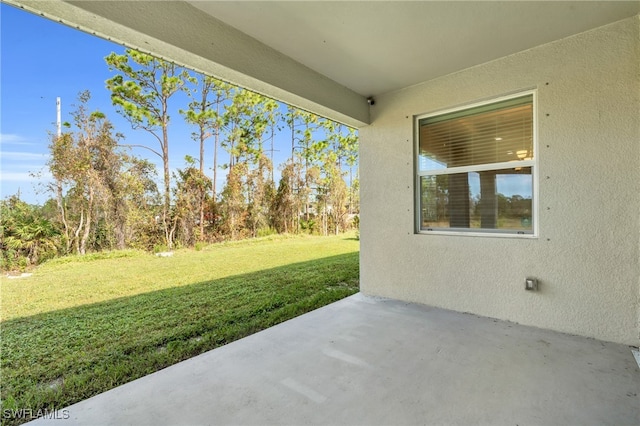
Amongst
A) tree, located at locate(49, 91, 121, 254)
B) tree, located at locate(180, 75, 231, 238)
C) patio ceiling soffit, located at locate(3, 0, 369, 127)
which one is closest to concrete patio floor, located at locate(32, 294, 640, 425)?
patio ceiling soffit, located at locate(3, 0, 369, 127)

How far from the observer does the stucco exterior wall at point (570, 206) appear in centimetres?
224

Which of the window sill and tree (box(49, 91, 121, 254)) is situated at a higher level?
tree (box(49, 91, 121, 254))

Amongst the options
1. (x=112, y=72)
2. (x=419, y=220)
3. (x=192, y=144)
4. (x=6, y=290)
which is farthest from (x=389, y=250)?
(x=112, y=72)

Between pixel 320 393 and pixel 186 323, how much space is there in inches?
77.6

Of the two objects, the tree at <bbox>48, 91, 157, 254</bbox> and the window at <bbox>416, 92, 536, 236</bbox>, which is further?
the tree at <bbox>48, 91, 157, 254</bbox>

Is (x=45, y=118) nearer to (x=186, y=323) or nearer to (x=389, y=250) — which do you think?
(x=186, y=323)

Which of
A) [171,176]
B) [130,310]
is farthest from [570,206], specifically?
[171,176]

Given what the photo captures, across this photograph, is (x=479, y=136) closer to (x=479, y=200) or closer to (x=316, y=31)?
(x=479, y=200)

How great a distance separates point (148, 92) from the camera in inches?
240

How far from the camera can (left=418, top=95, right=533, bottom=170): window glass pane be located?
277cm

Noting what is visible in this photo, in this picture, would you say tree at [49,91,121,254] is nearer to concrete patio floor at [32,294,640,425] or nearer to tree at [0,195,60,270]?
tree at [0,195,60,270]

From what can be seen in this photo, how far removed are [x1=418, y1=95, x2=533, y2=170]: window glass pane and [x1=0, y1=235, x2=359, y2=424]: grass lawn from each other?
2260 mm

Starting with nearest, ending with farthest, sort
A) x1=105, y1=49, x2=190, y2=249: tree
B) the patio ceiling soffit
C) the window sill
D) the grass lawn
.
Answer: the patio ceiling soffit → the grass lawn → the window sill → x1=105, y1=49, x2=190, y2=249: tree

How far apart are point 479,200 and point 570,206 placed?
0.75 metres
